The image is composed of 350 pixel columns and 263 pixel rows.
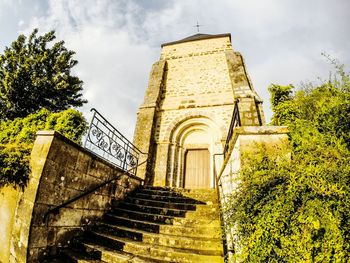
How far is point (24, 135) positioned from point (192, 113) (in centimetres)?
697

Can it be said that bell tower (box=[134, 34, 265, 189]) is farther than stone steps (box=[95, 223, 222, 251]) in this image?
Yes

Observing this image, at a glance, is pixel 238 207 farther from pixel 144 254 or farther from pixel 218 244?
pixel 144 254

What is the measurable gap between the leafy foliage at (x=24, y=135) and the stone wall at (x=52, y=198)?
23 cm

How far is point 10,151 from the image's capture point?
3.30 meters

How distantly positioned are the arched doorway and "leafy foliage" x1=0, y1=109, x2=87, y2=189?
423 cm

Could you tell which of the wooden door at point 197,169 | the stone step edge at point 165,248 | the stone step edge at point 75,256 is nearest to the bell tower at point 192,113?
the wooden door at point 197,169

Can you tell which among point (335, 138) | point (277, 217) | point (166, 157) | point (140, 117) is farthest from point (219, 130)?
point (277, 217)

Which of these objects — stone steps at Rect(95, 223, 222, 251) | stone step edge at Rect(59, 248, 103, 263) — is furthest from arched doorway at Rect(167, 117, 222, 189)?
stone step edge at Rect(59, 248, 103, 263)

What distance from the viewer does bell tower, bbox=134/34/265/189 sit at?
817cm

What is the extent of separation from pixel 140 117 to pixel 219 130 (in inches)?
151

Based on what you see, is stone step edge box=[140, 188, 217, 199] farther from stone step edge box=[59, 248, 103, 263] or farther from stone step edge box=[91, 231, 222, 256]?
stone step edge box=[59, 248, 103, 263]

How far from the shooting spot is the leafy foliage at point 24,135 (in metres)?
3.18

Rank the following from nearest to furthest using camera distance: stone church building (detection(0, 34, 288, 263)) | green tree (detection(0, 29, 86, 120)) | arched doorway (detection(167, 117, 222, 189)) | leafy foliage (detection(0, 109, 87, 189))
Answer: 1. stone church building (detection(0, 34, 288, 263))
2. leafy foliage (detection(0, 109, 87, 189))
3. arched doorway (detection(167, 117, 222, 189))
4. green tree (detection(0, 29, 86, 120))

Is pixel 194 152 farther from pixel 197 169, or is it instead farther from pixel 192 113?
pixel 192 113
